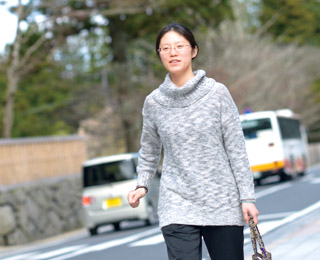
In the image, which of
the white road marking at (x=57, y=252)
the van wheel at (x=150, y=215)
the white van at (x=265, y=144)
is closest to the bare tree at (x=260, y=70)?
the white van at (x=265, y=144)

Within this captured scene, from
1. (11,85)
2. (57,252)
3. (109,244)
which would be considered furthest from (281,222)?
(11,85)

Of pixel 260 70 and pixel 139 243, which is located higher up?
pixel 260 70

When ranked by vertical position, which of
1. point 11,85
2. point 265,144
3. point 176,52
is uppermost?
point 11,85

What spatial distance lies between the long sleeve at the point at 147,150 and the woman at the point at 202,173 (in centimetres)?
12

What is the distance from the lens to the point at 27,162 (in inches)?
846

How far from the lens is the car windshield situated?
29.1 m

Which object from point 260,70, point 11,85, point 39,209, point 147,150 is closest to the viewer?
point 147,150

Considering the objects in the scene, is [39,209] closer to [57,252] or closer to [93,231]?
[93,231]

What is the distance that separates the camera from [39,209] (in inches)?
831

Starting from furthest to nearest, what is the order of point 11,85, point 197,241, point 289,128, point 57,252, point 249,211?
point 289,128 → point 11,85 → point 57,252 → point 197,241 → point 249,211

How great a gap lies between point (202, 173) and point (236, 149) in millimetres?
202

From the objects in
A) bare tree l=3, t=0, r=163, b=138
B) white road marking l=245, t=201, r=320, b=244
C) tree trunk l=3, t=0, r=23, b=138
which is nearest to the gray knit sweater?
white road marking l=245, t=201, r=320, b=244

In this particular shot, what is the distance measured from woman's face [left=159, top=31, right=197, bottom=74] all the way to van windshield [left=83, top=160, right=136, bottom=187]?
13.5 m

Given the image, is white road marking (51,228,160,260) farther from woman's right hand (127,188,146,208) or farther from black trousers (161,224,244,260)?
black trousers (161,224,244,260)
